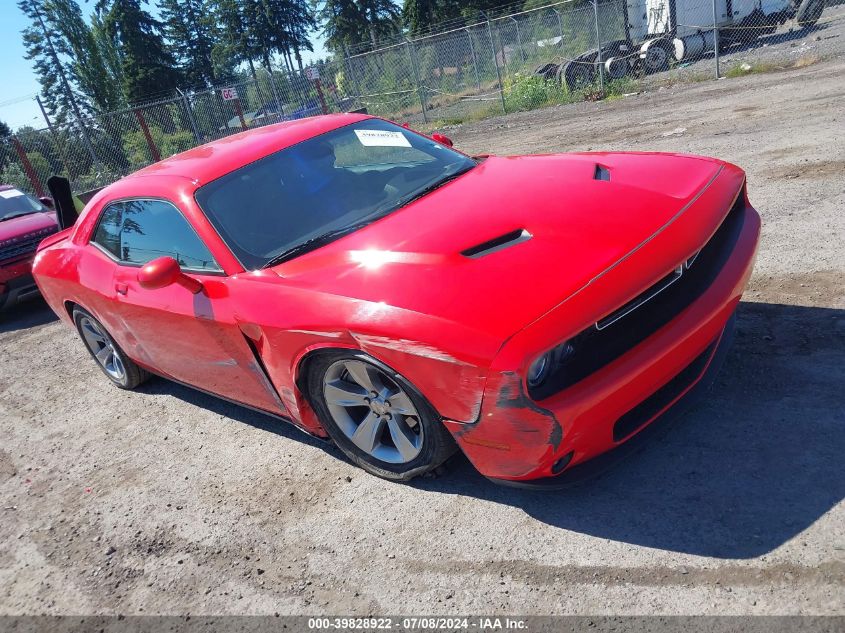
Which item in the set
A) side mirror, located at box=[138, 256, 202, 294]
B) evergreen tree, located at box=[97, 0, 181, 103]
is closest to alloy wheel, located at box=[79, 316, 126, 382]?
side mirror, located at box=[138, 256, 202, 294]

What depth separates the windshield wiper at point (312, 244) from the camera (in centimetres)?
322

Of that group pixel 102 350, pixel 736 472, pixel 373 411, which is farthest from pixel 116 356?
pixel 736 472

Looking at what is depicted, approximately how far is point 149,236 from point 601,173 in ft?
8.33

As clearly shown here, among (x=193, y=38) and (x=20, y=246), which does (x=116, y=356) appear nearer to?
(x=20, y=246)

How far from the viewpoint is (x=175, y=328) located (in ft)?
12.2

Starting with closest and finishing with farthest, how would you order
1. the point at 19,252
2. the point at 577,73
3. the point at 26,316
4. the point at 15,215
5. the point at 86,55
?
the point at 19,252 → the point at 26,316 → the point at 15,215 → the point at 577,73 → the point at 86,55

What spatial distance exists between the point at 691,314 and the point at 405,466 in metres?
1.37

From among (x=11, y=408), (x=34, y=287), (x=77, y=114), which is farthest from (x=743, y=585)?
(x=77, y=114)

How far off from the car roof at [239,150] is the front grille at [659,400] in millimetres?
2474

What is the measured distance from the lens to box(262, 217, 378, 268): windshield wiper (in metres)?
3.22

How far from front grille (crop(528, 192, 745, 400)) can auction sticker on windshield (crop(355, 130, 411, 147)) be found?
2046mm

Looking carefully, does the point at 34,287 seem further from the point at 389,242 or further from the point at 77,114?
the point at 77,114

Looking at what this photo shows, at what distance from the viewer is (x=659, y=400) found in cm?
268

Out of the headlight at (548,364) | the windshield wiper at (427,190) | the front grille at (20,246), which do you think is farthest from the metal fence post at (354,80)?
the headlight at (548,364)
